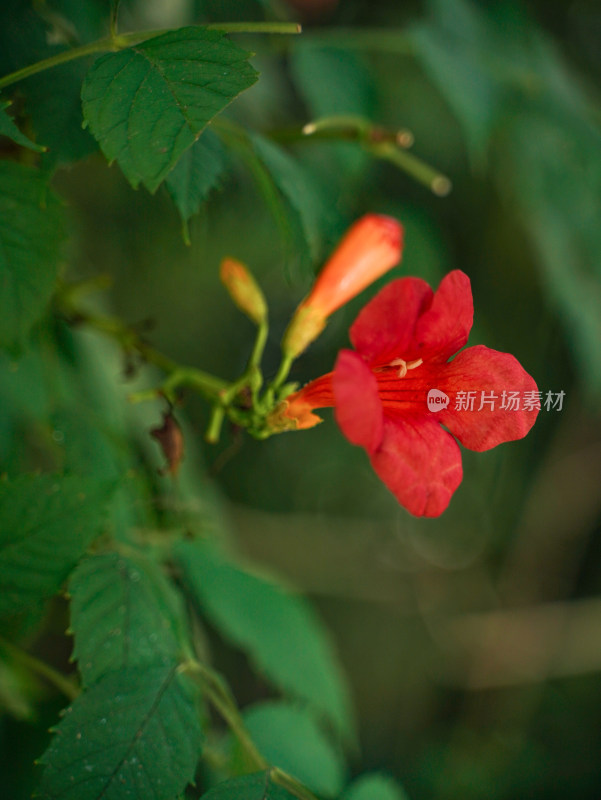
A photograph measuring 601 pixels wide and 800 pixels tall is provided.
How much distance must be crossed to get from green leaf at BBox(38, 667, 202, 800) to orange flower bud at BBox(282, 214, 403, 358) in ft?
2.03

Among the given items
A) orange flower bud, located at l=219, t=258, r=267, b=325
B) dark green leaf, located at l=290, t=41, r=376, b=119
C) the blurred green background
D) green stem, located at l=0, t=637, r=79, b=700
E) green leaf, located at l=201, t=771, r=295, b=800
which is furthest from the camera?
the blurred green background

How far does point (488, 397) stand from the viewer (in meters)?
0.90

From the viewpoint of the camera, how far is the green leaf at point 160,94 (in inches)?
29.4

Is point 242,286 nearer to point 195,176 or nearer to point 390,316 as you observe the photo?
point 195,176

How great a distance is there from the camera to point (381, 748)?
3.88 m

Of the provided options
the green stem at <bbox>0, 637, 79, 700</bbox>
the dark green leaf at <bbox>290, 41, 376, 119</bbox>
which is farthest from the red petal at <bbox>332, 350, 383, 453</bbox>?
the dark green leaf at <bbox>290, 41, 376, 119</bbox>

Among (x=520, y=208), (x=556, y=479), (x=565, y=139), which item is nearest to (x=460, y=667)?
(x=556, y=479)

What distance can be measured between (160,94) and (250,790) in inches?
39.7

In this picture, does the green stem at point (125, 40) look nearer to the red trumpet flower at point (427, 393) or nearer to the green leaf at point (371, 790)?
the red trumpet flower at point (427, 393)

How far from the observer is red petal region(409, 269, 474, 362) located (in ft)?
2.86

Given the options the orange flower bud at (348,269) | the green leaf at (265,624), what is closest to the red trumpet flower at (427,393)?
the orange flower bud at (348,269)

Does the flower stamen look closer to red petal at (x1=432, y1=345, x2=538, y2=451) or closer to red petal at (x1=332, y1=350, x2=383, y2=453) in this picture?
red petal at (x1=432, y1=345, x2=538, y2=451)

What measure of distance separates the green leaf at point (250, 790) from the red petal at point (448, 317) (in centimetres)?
73

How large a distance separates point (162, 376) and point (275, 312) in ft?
2.48
